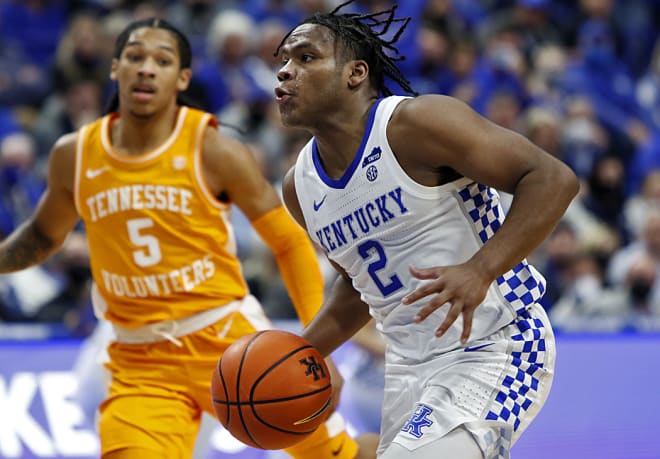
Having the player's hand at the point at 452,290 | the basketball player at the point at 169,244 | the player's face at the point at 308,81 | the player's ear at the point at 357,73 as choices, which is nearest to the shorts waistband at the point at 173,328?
the basketball player at the point at 169,244

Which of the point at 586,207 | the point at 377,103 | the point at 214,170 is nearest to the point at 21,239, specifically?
the point at 214,170

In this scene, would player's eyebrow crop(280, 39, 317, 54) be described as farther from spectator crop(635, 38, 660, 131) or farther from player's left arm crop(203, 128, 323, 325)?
spectator crop(635, 38, 660, 131)

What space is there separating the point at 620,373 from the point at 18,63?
6.01 metres

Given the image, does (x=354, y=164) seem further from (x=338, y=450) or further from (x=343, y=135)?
(x=338, y=450)

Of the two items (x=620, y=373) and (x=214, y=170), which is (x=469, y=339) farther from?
(x=620, y=373)

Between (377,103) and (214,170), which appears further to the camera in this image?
(214,170)

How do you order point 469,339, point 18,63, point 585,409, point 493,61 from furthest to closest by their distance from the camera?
point 493,61
point 18,63
point 585,409
point 469,339

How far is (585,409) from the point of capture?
19.3 feet

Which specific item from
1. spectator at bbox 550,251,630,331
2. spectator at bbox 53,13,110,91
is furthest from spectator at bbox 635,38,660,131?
spectator at bbox 53,13,110,91

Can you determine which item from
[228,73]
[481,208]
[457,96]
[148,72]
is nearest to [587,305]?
[457,96]

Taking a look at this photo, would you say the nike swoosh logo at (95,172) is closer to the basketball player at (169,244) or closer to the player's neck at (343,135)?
the basketball player at (169,244)

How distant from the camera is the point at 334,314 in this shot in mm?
3686

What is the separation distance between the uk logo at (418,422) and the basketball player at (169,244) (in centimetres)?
101

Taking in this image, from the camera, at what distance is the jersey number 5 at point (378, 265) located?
10.8 ft
